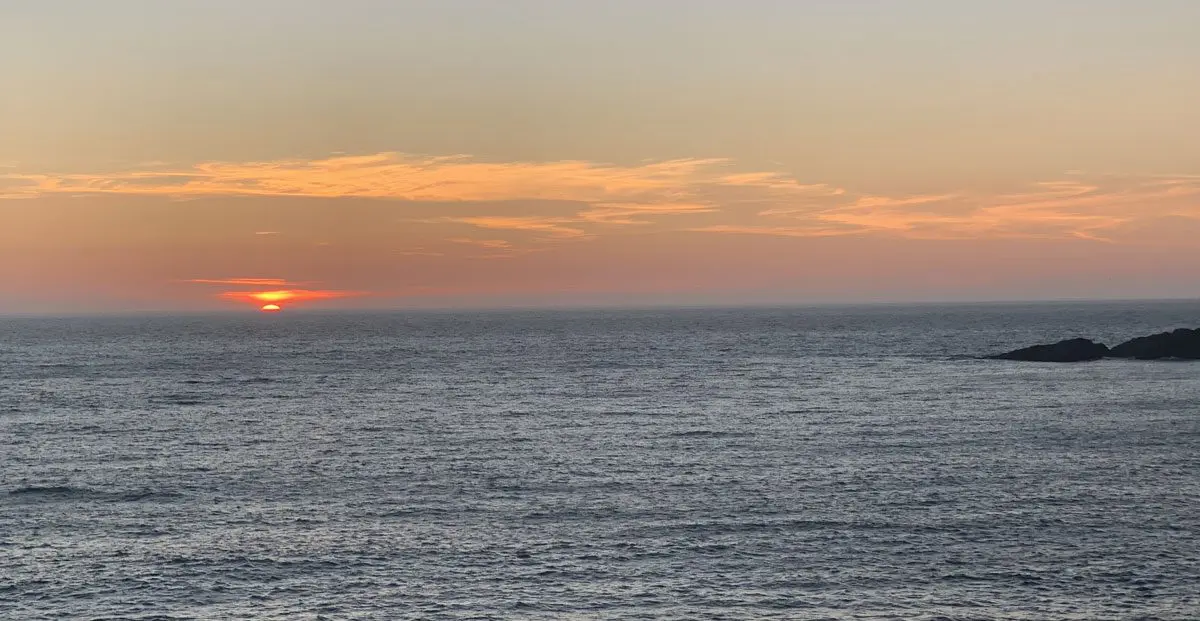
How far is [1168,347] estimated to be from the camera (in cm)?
14275

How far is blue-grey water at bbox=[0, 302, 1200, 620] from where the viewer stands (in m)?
38.8

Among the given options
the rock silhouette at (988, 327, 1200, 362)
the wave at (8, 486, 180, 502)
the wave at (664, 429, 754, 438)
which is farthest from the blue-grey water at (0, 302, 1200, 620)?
the rock silhouette at (988, 327, 1200, 362)

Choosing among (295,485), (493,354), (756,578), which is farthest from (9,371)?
(756,578)

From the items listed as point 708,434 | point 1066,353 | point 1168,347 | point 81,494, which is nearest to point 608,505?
point 708,434

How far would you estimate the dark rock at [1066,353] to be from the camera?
472ft

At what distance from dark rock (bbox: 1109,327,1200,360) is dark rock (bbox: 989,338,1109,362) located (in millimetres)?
2980

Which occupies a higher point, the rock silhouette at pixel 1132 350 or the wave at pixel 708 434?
the rock silhouette at pixel 1132 350

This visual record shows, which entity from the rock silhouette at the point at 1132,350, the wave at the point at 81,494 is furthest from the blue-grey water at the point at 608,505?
the rock silhouette at the point at 1132,350

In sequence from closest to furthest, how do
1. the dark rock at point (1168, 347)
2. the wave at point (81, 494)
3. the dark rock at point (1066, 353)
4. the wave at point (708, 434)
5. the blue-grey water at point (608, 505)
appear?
the blue-grey water at point (608, 505)
the wave at point (81, 494)
the wave at point (708, 434)
the dark rock at point (1168, 347)
the dark rock at point (1066, 353)

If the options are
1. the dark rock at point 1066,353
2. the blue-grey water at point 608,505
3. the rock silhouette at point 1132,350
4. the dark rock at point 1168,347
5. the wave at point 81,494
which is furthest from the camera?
the dark rock at point 1066,353

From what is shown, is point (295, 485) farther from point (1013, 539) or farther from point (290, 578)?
point (1013, 539)

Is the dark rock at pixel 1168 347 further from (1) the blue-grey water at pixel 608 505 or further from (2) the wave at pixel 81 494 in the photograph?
(2) the wave at pixel 81 494

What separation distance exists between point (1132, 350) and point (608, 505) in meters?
116

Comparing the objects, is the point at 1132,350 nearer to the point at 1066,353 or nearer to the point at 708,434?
the point at 1066,353
